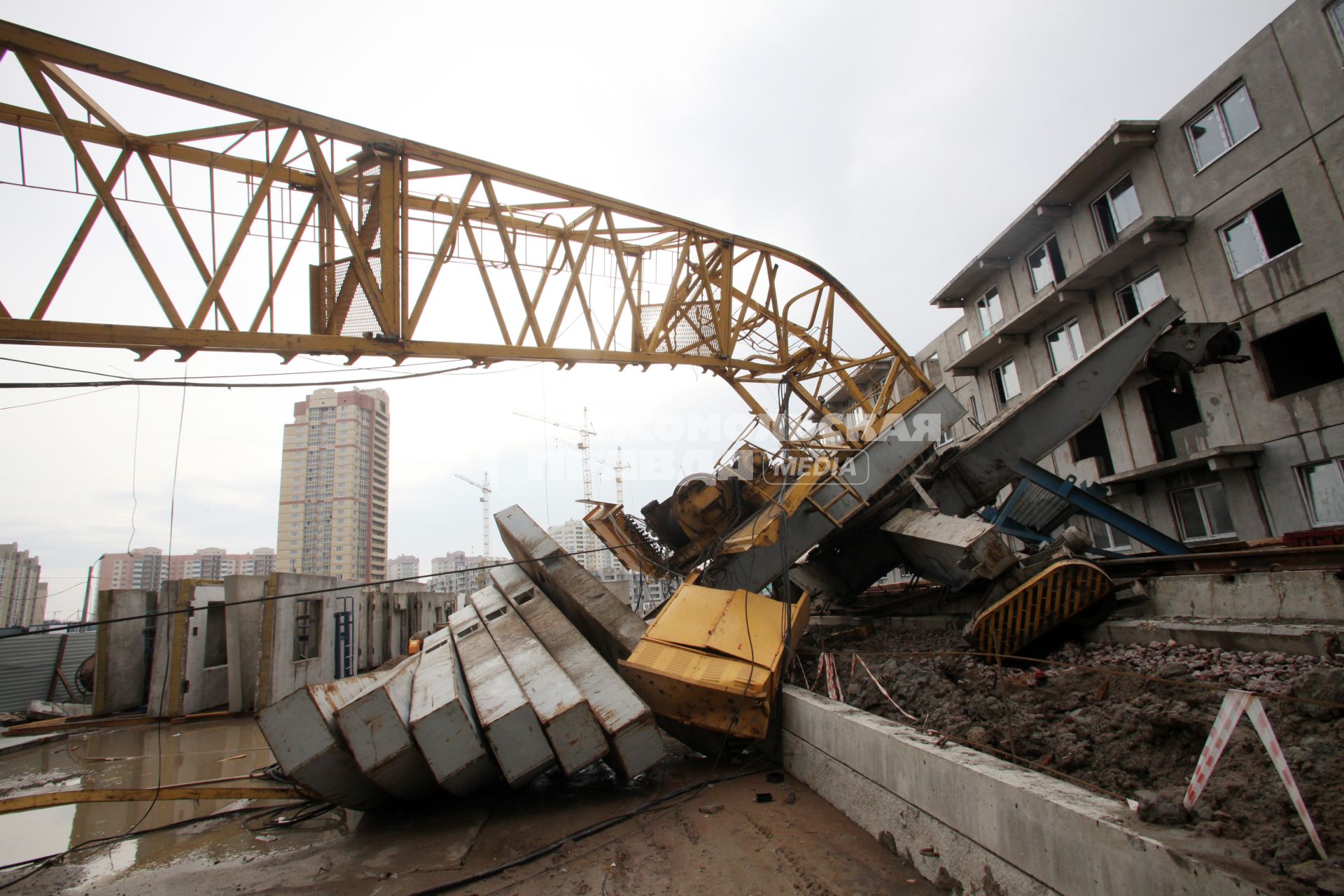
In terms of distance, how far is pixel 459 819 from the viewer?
524cm

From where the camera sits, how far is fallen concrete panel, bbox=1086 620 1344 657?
14.3ft

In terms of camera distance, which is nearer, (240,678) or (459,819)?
(459,819)

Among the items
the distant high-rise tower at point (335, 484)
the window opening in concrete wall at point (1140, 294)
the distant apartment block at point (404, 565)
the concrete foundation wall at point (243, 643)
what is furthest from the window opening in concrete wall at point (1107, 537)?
the distant apartment block at point (404, 565)

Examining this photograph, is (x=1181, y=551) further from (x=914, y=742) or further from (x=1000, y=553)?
(x=914, y=742)

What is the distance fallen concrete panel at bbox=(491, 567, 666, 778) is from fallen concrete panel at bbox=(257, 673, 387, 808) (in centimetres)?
192

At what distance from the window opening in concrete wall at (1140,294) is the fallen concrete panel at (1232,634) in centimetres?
1050

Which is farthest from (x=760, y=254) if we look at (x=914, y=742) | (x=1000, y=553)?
(x=914, y=742)

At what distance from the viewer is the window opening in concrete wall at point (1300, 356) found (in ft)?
35.3

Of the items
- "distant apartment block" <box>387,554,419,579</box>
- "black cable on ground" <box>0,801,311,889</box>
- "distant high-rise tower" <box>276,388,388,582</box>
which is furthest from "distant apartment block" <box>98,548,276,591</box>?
"black cable on ground" <box>0,801,311,889</box>

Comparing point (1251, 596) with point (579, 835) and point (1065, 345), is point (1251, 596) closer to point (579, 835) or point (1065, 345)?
point (579, 835)

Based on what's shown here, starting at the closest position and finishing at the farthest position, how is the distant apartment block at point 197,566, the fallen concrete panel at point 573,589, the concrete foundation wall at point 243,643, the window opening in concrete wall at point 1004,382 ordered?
1. the fallen concrete panel at point 573,589
2. the concrete foundation wall at point 243,643
3. the window opening in concrete wall at point 1004,382
4. the distant apartment block at point 197,566

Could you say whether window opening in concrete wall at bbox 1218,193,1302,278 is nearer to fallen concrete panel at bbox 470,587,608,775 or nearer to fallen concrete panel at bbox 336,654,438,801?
fallen concrete panel at bbox 470,587,608,775

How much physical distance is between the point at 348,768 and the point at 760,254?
7.89 meters

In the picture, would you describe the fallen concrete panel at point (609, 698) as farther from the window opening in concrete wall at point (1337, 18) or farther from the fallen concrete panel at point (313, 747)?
the window opening in concrete wall at point (1337, 18)
